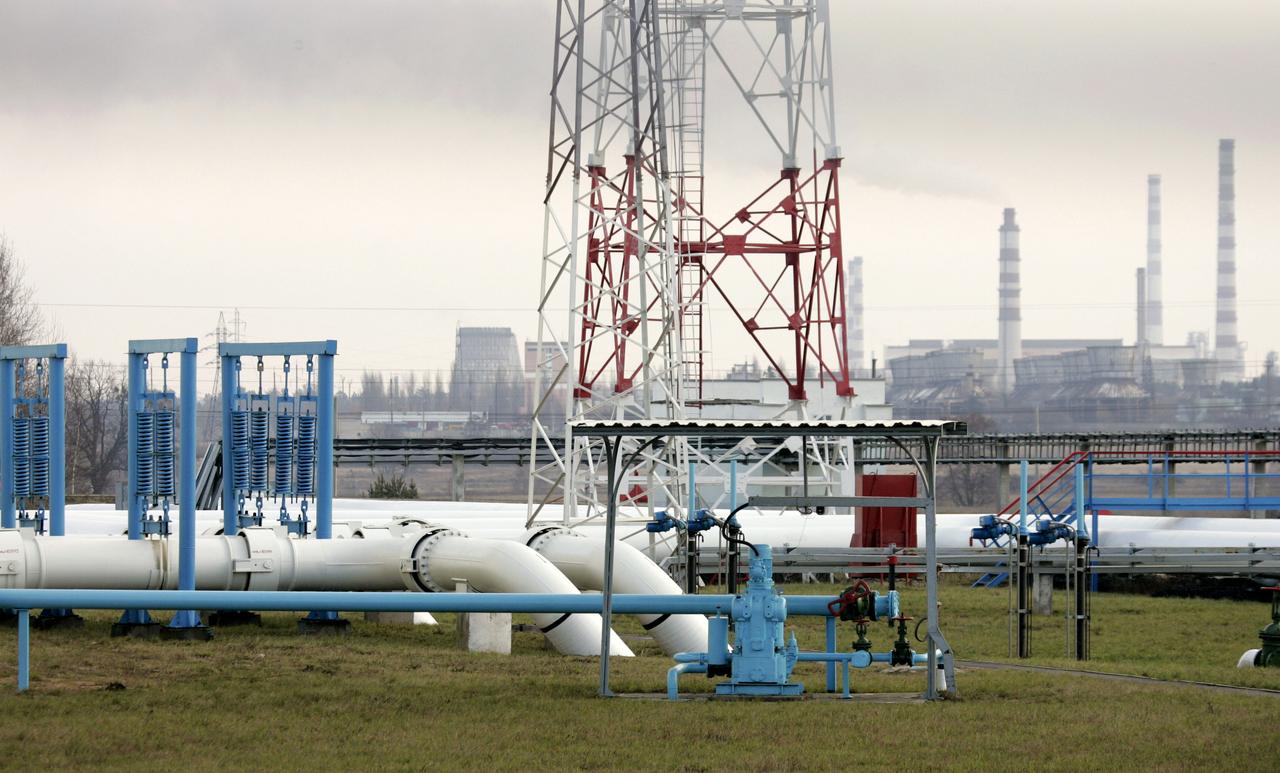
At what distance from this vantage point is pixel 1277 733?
11500 mm

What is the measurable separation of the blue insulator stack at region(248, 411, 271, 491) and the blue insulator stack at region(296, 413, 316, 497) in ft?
1.42

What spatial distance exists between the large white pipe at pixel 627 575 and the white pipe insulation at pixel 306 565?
0.47 meters

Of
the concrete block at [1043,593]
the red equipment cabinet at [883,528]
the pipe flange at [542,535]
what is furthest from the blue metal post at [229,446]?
the red equipment cabinet at [883,528]

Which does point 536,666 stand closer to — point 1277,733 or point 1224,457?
point 1277,733

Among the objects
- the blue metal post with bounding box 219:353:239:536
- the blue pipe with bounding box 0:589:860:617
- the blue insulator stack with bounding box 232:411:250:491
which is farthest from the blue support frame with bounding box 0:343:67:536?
the blue pipe with bounding box 0:589:860:617

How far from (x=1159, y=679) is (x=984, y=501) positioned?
7802 cm

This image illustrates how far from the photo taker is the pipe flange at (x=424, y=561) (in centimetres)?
1846

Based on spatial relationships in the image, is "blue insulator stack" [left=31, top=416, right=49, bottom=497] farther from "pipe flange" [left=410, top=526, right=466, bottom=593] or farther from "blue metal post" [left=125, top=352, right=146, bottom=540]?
"pipe flange" [left=410, top=526, right=466, bottom=593]

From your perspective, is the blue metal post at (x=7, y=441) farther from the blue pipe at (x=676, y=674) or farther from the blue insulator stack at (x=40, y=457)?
the blue pipe at (x=676, y=674)

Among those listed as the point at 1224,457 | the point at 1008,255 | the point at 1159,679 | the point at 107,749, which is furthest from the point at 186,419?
the point at 1008,255

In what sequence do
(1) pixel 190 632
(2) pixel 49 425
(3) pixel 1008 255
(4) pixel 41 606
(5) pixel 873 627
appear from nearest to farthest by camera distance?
1. (4) pixel 41 606
2. (1) pixel 190 632
3. (2) pixel 49 425
4. (5) pixel 873 627
5. (3) pixel 1008 255

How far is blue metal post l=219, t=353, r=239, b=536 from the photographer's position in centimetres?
1888

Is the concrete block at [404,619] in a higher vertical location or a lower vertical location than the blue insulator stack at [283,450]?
lower

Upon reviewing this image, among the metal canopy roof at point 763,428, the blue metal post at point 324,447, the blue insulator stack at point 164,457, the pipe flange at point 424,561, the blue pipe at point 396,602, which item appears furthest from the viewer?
the blue metal post at point 324,447
